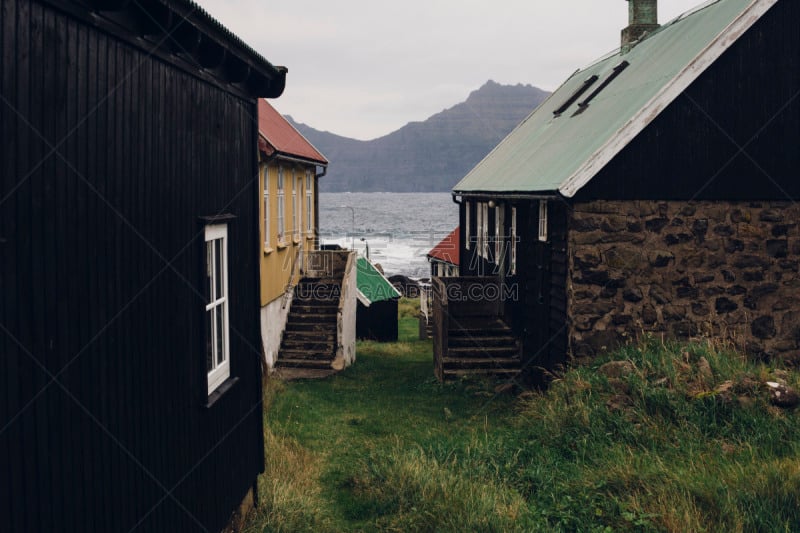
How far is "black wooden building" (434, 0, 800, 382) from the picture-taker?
1190cm

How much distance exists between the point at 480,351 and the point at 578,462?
7688 millimetres

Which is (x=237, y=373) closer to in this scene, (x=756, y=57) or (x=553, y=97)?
(x=756, y=57)

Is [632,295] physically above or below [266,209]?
below

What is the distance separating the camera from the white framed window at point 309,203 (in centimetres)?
2204

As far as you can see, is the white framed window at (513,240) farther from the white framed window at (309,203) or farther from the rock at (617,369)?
the white framed window at (309,203)

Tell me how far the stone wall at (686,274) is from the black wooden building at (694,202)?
0.7 inches

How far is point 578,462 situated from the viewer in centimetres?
850

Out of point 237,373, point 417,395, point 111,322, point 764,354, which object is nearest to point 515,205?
point 417,395

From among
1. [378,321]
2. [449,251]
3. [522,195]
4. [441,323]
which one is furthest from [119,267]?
[449,251]

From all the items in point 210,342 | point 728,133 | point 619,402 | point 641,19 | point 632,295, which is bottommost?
point 619,402

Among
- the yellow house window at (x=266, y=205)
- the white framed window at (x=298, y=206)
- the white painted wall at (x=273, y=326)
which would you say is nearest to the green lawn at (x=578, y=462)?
the white painted wall at (x=273, y=326)

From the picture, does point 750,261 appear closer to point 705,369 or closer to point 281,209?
point 705,369

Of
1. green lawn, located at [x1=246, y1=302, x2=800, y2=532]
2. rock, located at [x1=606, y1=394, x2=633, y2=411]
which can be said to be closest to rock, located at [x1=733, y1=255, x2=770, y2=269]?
green lawn, located at [x1=246, y1=302, x2=800, y2=532]

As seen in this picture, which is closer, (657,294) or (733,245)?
(657,294)
